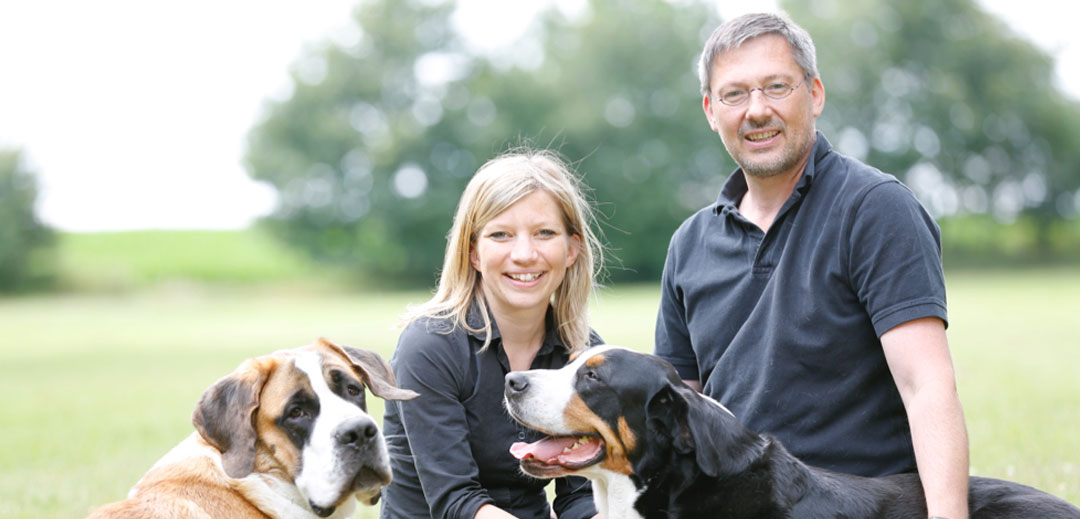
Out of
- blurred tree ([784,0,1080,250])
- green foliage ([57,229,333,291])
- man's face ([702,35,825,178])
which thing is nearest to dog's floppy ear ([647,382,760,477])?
man's face ([702,35,825,178])

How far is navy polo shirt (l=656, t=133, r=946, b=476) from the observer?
13.3 feet

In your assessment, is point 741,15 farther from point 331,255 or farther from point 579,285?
point 331,255

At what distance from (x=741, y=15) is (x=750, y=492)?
87.6 inches

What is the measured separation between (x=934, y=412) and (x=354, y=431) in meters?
2.22

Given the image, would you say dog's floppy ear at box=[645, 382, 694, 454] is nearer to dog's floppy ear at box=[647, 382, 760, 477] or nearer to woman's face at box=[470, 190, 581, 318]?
dog's floppy ear at box=[647, 382, 760, 477]

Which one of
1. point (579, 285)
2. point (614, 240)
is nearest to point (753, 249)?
point (579, 285)

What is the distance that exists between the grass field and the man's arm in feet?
8.08

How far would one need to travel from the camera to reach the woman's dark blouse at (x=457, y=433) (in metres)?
4.34

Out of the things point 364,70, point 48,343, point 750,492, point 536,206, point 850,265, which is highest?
point 364,70

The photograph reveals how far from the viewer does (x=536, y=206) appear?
4699mm

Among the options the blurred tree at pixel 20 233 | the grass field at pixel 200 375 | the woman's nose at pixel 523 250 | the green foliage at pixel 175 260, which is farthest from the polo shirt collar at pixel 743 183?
the blurred tree at pixel 20 233

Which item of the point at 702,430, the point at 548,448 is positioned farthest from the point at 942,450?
the point at 548,448

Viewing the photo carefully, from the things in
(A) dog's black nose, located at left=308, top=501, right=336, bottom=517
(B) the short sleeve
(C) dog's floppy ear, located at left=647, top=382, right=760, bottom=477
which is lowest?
(A) dog's black nose, located at left=308, top=501, right=336, bottom=517

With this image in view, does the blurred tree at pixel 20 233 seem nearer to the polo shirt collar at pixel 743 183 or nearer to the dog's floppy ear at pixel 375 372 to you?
the dog's floppy ear at pixel 375 372
